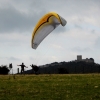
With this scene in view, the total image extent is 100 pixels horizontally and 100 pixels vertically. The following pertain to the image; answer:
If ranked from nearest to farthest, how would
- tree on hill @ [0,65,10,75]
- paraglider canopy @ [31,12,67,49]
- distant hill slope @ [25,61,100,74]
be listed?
paraglider canopy @ [31,12,67,49]
tree on hill @ [0,65,10,75]
distant hill slope @ [25,61,100,74]

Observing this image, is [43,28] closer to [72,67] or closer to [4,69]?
[4,69]

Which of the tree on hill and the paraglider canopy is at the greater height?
the paraglider canopy

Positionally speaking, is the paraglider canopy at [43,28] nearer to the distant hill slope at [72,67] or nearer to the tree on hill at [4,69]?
the tree on hill at [4,69]

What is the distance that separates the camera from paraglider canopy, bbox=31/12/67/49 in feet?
69.7

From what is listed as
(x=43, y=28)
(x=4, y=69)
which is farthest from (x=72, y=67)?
(x=43, y=28)

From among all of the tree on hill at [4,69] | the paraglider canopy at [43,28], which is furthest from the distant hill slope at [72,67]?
the paraglider canopy at [43,28]

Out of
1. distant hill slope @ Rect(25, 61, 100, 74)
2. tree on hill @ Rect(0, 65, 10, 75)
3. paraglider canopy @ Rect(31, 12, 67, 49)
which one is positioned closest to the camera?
paraglider canopy @ Rect(31, 12, 67, 49)

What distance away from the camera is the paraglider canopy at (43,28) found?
69.7 ft

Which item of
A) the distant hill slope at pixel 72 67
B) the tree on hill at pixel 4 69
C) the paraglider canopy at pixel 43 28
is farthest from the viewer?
the distant hill slope at pixel 72 67

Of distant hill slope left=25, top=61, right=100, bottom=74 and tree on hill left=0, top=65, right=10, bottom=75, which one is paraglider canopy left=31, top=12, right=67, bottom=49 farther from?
distant hill slope left=25, top=61, right=100, bottom=74

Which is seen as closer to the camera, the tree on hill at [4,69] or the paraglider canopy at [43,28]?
the paraglider canopy at [43,28]

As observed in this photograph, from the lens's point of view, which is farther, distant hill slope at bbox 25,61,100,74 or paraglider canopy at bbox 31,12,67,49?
distant hill slope at bbox 25,61,100,74

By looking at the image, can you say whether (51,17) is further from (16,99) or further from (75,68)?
(75,68)

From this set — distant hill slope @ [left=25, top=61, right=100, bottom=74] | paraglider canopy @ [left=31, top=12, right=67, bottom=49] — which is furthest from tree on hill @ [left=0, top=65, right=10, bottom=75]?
paraglider canopy @ [left=31, top=12, right=67, bottom=49]
